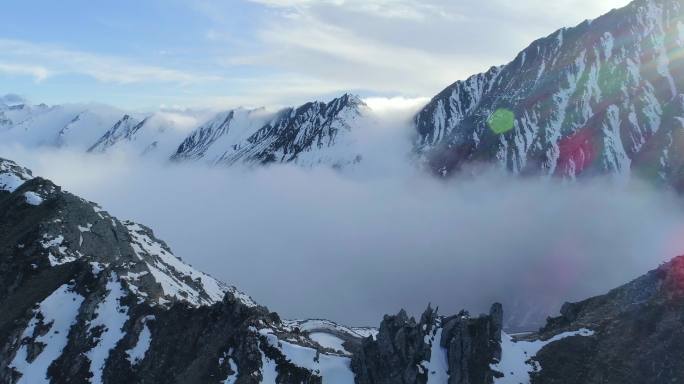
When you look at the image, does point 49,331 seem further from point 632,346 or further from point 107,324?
point 632,346

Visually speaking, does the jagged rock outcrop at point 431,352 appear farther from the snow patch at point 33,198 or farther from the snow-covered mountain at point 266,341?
the snow patch at point 33,198

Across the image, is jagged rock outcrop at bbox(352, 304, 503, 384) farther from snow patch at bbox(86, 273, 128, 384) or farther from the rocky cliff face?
snow patch at bbox(86, 273, 128, 384)

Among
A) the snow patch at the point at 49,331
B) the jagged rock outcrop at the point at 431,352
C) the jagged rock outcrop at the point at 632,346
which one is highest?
the jagged rock outcrop at the point at 632,346

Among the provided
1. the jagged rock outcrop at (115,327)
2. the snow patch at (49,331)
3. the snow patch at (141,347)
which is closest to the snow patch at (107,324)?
the jagged rock outcrop at (115,327)

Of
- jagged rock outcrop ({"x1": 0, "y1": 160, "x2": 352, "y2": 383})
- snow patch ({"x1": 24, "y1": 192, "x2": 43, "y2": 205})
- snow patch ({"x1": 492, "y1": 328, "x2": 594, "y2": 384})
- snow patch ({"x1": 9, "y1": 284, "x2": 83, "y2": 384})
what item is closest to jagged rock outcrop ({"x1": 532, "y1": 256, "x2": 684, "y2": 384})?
snow patch ({"x1": 492, "y1": 328, "x2": 594, "y2": 384})

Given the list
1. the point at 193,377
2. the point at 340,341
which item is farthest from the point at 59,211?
the point at 340,341

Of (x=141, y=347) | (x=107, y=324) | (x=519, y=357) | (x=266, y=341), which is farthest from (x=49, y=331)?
(x=519, y=357)

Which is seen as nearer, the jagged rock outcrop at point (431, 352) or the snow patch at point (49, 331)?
the jagged rock outcrop at point (431, 352)

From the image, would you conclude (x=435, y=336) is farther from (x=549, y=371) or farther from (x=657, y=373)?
(x=657, y=373)
